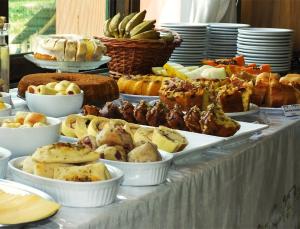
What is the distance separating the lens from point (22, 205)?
0.95 m

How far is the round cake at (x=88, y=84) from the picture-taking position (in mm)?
1817

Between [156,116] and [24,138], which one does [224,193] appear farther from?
[24,138]

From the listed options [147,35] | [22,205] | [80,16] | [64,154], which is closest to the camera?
[22,205]

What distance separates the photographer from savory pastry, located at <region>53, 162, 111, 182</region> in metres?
1.03

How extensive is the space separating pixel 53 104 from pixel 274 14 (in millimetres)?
2331

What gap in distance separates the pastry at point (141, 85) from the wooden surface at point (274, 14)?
5.86 ft

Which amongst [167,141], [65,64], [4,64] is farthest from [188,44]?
[167,141]

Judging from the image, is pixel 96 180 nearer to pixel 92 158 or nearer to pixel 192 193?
pixel 92 158

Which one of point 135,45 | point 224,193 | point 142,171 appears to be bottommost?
point 224,193

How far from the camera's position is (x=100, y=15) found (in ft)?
9.57

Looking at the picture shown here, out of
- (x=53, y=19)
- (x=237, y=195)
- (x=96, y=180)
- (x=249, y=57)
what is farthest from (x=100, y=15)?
(x=96, y=180)

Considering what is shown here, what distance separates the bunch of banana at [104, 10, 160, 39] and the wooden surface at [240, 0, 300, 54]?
155 cm

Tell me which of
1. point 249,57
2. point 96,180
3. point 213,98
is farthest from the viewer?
point 249,57

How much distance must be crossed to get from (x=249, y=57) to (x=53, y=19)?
84 cm
